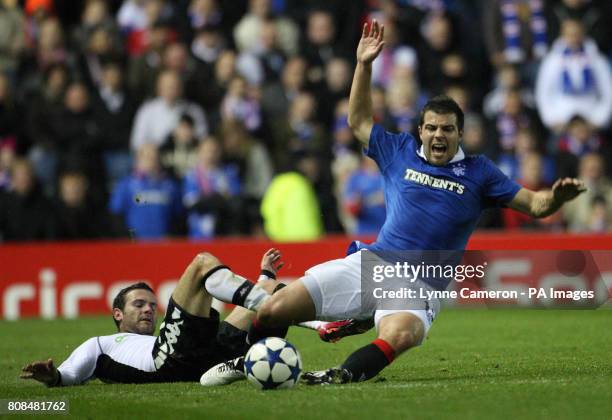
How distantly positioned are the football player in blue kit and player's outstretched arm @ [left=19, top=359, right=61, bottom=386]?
149 centimetres

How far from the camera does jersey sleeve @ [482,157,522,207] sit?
967 centimetres

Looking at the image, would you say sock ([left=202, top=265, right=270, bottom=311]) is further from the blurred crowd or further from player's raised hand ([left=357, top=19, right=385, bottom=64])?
the blurred crowd

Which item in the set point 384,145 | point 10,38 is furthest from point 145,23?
point 384,145

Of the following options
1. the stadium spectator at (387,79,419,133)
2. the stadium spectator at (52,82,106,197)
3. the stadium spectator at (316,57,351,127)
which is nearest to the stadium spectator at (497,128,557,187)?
the stadium spectator at (387,79,419,133)

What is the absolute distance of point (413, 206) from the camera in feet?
32.1

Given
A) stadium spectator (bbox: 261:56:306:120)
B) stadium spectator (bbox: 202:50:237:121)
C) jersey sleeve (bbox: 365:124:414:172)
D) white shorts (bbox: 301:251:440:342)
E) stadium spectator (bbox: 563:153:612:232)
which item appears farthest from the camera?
stadium spectator (bbox: 202:50:237:121)

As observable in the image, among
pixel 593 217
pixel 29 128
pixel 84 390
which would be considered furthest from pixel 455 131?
pixel 29 128

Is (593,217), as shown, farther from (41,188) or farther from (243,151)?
(41,188)

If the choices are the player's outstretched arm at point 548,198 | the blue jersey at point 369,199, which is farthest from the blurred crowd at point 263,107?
the player's outstretched arm at point 548,198

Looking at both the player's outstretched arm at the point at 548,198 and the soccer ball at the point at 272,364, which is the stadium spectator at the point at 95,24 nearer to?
the player's outstretched arm at the point at 548,198

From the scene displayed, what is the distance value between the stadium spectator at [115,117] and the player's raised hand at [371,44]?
340 inches

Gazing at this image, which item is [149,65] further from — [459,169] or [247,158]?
[459,169]

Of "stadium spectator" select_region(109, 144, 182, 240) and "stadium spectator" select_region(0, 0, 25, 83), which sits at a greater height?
"stadium spectator" select_region(0, 0, 25, 83)

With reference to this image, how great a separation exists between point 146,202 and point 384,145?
7.52m
